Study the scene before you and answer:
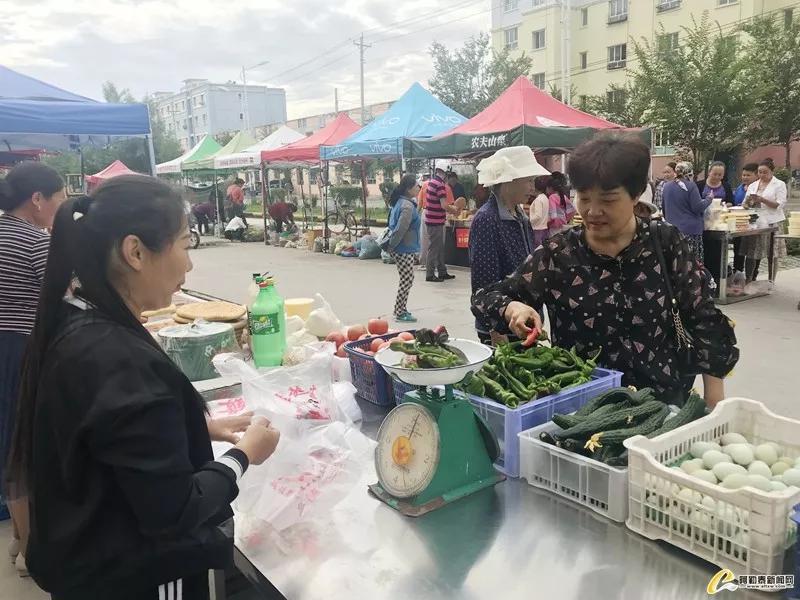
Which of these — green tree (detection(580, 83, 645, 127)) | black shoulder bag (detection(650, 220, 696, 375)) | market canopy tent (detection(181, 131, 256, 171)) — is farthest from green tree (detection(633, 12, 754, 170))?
black shoulder bag (detection(650, 220, 696, 375))

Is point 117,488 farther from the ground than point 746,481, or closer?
farther from the ground

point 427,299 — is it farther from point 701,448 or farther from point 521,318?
point 701,448

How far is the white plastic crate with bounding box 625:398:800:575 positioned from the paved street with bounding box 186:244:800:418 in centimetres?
357

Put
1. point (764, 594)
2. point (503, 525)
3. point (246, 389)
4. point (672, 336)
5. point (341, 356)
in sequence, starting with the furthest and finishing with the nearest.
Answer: point (341, 356)
point (672, 336)
point (246, 389)
point (503, 525)
point (764, 594)

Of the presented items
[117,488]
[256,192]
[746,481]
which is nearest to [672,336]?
[746,481]

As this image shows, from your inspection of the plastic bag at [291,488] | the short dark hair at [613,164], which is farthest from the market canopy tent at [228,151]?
the plastic bag at [291,488]

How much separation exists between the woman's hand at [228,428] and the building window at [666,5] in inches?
1397

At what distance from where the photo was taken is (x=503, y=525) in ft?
5.16

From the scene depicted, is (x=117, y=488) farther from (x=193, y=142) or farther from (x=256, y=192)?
(x=193, y=142)

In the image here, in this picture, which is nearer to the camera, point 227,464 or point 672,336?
point 227,464

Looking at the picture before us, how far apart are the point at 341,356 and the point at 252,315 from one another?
432 millimetres

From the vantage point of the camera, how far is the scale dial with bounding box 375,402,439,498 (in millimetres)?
1604

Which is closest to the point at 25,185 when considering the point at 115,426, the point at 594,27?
the point at 115,426

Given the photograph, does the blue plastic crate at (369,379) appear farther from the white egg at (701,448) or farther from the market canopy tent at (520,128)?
the market canopy tent at (520,128)
